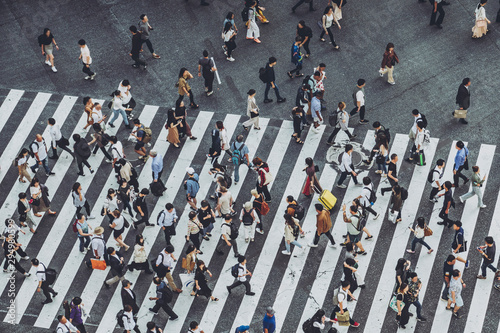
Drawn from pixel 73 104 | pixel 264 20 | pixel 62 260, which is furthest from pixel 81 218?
pixel 264 20

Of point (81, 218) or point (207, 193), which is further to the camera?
point (207, 193)

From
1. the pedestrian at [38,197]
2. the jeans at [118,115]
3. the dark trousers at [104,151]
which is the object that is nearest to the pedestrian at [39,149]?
the pedestrian at [38,197]

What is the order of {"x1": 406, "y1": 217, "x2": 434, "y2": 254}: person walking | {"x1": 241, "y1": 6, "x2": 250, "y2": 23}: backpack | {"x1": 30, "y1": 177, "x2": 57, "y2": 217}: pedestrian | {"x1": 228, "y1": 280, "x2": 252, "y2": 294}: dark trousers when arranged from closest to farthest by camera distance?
1. {"x1": 228, "y1": 280, "x2": 252, "y2": 294}: dark trousers
2. {"x1": 406, "y1": 217, "x2": 434, "y2": 254}: person walking
3. {"x1": 30, "y1": 177, "x2": 57, "y2": 217}: pedestrian
4. {"x1": 241, "y1": 6, "x2": 250, "y2": 23}: backpack

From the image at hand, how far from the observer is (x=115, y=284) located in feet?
78.9

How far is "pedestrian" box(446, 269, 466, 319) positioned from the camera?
71.5 ft

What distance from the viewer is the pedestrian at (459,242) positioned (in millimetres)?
22755

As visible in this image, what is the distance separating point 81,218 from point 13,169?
4800 millimetres

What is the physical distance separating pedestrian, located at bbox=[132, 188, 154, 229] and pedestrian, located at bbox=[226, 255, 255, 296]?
3570mm

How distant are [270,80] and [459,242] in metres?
8.78

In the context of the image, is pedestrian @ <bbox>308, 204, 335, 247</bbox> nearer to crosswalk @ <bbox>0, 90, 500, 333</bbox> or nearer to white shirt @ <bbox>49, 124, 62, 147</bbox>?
crosswalk @ <bbox>0, 90, 500, 333</bbox>

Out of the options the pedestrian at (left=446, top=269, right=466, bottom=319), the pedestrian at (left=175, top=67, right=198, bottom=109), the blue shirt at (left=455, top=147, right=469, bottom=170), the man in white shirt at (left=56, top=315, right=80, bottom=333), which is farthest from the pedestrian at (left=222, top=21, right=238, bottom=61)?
the man in white shirt at (left=56, top=315, right=80, bottom=333)

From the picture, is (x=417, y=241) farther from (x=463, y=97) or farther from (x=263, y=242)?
(x=463, y=97)

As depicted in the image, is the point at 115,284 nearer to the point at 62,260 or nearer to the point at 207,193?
the point at 62,260

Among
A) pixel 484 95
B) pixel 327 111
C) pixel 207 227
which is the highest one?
pixel 484 95
